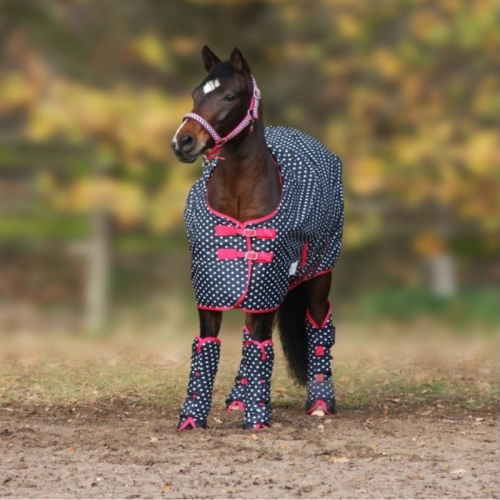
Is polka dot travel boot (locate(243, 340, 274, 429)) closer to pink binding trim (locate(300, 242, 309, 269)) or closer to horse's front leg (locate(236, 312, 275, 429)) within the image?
horse's front leg (locate(236, 312, 275, 429))

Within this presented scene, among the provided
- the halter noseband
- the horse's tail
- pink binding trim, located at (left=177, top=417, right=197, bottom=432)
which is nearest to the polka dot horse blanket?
the halter noseband

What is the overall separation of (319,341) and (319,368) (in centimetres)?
16

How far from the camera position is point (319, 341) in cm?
579

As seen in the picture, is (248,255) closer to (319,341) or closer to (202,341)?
(202,341)

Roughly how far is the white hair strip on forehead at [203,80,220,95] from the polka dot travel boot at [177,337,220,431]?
126 centimetres

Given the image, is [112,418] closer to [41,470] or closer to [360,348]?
[41,470]

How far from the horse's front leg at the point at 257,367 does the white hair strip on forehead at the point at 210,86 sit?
3.82 feet

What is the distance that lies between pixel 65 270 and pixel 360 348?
3.90 m

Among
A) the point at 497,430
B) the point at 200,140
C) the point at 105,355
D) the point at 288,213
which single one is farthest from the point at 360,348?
the point at 200,140

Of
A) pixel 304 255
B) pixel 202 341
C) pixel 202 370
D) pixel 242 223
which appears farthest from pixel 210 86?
pixel 202 370

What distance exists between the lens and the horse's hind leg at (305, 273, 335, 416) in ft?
18.8

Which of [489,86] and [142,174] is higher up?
[489,86]

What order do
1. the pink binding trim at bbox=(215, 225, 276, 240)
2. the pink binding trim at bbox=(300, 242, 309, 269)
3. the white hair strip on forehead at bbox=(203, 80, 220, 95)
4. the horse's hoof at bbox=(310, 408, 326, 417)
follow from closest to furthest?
the white hair strip on forehead at bbox=(203, 80, 220, 95)
the pink binding trim at bbox=(215, 225, 276, 240)
the pink binding trim at bbox=(300, 242, 309, 269)
the horse's hoof at bbox=(310, 408, 326, 417)

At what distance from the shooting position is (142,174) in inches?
388
